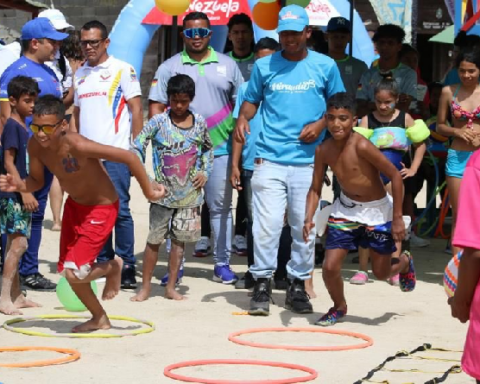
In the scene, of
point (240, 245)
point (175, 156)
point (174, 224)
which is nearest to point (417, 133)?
point (175, 156)

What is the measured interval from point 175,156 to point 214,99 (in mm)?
979

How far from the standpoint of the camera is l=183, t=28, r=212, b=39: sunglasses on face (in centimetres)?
935

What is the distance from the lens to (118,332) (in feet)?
23.9

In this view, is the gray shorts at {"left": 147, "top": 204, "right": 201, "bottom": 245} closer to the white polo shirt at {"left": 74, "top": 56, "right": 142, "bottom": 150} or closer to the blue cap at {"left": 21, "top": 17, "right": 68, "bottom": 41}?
the white polo shirt at {"left": 74, "top": 56, "right": 142, "bottom": 150}

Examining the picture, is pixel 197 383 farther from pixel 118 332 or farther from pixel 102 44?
pixel 102 44

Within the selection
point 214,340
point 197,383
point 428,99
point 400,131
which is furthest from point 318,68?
point 428,99

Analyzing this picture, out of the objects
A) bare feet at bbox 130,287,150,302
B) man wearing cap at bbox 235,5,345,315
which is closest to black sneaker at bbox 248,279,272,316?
man wearing cap at bbox 235,5,345,315

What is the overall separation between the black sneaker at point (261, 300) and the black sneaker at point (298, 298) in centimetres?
20

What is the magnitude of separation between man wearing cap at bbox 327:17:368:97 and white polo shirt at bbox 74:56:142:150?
2.49 meters

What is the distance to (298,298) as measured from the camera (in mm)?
8219

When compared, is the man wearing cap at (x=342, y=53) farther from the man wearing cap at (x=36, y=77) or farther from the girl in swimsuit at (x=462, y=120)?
the man wearing cap at (x=36, y=77)

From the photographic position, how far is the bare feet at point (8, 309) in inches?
315

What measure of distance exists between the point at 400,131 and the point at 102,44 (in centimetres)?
273

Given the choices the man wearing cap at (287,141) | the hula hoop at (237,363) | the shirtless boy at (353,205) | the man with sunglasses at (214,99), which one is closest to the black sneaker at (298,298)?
the man wearing cap at (287,141)
